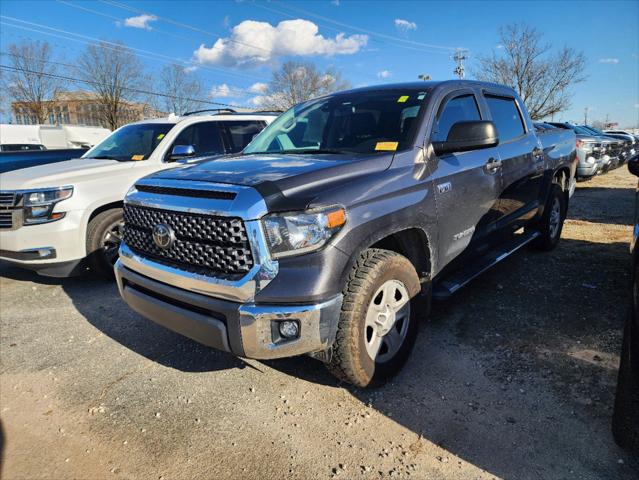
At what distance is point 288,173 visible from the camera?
8.36 ft

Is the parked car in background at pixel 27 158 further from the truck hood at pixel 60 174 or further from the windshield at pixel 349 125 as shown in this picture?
the windshield at pixel 349 125

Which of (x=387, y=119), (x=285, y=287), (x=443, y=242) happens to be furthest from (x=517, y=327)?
(x=285, y=287)

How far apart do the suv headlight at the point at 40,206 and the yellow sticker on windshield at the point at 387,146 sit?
136 inches

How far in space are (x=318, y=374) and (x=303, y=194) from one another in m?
1.41

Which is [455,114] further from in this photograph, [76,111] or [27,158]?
[76,111]

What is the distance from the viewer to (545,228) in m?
5.32

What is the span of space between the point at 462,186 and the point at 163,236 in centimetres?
217

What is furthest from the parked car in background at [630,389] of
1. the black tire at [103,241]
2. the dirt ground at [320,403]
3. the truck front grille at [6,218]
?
the truck front grille at [6,218]

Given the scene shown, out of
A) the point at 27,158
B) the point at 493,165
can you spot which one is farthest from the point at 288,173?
the point at 27,158

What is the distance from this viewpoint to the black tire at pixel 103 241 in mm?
4785

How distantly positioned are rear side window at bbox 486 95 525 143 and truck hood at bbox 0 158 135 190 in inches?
160

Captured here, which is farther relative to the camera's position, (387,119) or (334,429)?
(387,119)

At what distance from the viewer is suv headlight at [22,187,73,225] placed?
4.50 meters

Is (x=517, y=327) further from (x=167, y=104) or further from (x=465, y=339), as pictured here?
(x=167, y=104)
